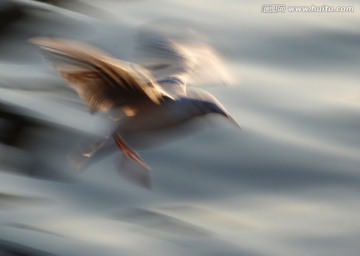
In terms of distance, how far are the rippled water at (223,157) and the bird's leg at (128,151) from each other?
0.16ft

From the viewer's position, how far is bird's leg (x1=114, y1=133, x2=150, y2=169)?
3.77 m

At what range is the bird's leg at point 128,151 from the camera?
3774 millimetres

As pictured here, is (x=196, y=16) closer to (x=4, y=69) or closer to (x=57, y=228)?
(x=4, y=69)

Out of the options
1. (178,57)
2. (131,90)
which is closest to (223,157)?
(178,57)

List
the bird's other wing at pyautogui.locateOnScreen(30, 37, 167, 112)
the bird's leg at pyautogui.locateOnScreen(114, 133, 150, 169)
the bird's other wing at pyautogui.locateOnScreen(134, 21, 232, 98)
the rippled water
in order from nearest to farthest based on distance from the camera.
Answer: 1. the bird's other wing at pyautogui.locateOnScreen(30, 37, 167, 112)
2. the rippled water
3. the bird's leg at pyautogui.locateOnScreen(114, 133, 150, 169)
4. the bird's other wing at pyautogui.locateOnScreen(134, 21, 232, 98)

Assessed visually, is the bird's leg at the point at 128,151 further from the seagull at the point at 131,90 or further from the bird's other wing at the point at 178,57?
the bird's other wing at the point at 178,57

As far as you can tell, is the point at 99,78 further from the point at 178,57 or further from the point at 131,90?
the point at 178,57

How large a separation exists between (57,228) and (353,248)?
870 millimetres

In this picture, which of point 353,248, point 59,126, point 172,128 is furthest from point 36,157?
point 353,248

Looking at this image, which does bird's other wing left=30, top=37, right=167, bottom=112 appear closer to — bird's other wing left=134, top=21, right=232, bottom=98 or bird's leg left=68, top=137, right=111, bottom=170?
bird's other wing left=134, top=21, right=232, bottom=98

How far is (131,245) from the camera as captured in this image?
3.54 m

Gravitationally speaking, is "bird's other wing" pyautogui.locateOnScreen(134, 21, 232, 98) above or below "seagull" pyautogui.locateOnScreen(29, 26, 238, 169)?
above

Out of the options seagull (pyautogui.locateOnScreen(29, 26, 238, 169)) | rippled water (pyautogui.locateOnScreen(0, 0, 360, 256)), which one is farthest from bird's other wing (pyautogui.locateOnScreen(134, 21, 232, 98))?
rippled water (pyautogui.locateOnScreen(0, 0, 360, 256))

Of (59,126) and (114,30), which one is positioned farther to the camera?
(114,30)
